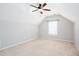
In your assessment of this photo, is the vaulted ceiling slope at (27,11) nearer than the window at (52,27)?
Yes

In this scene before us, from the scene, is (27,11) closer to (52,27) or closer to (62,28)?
(52,27)

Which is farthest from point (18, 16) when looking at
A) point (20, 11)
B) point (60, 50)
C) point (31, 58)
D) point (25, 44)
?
point (60, 50)

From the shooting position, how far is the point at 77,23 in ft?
6.16

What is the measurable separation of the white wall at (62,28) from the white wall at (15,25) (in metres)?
0.16

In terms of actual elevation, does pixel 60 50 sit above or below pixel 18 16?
below

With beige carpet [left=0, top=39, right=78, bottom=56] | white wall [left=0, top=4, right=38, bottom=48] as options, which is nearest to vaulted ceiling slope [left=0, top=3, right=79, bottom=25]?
white wall [left=0, top=4, right=38, bottom=48]

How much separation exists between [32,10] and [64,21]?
661 millimetres

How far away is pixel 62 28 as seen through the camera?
1.97m

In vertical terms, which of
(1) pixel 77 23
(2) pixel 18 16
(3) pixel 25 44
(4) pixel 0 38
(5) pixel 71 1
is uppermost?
(5) pixel 71 1

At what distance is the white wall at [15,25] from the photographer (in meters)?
1.89

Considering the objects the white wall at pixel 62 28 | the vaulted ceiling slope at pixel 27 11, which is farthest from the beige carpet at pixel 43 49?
the vaulted ceiling slope at pixel 27 11

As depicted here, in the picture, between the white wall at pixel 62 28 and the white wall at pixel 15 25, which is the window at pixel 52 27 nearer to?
the white wall at pixel 62 28

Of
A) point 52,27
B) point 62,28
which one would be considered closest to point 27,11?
point 52,27

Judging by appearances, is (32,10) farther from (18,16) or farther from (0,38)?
(0,38)
